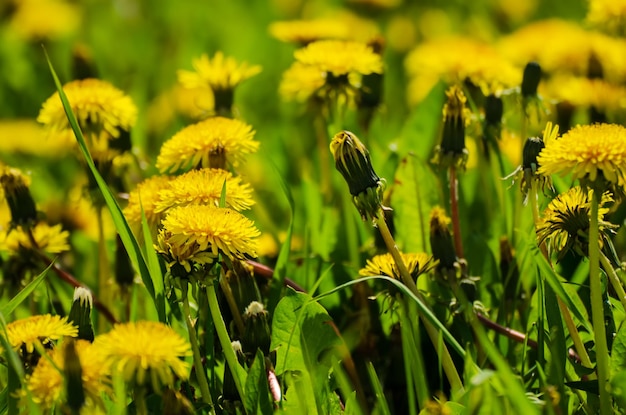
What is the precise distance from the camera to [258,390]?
1411 millimetres

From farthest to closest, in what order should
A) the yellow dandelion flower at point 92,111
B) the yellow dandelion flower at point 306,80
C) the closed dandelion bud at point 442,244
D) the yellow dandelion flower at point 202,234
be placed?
the yellow dandelion flower at point 306,80
the yellow dandelion flower at point 92,111
the closed dandelion bud at point 442,244
the yellow dandelion flower at point 202,234

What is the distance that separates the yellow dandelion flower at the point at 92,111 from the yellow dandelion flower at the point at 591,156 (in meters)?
1.01

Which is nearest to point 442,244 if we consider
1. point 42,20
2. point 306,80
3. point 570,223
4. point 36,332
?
point 570,223

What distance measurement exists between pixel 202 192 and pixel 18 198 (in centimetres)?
53

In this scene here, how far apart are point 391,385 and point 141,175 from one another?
96cm

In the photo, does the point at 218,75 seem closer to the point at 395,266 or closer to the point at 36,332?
the point at 395,266

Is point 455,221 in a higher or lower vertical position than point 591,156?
lower

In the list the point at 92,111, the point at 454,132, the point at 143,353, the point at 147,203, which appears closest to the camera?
the point at 143,353

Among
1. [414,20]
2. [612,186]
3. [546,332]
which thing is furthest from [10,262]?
[414,20]

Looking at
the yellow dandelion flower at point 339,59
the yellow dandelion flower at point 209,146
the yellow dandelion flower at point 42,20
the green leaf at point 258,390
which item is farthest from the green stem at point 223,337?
the yellow dandelion flower at point 42,20

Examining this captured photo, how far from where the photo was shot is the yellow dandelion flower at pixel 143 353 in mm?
1200

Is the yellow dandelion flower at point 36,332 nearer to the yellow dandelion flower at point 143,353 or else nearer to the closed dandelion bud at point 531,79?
the yellow dandelion flower at point 143,353

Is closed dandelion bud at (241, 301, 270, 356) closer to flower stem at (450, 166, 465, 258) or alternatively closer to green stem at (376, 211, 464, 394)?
green stem at (376, 211, 464, 394)

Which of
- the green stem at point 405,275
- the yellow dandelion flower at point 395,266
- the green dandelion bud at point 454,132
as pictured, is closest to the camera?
the green stem at point 405,275
